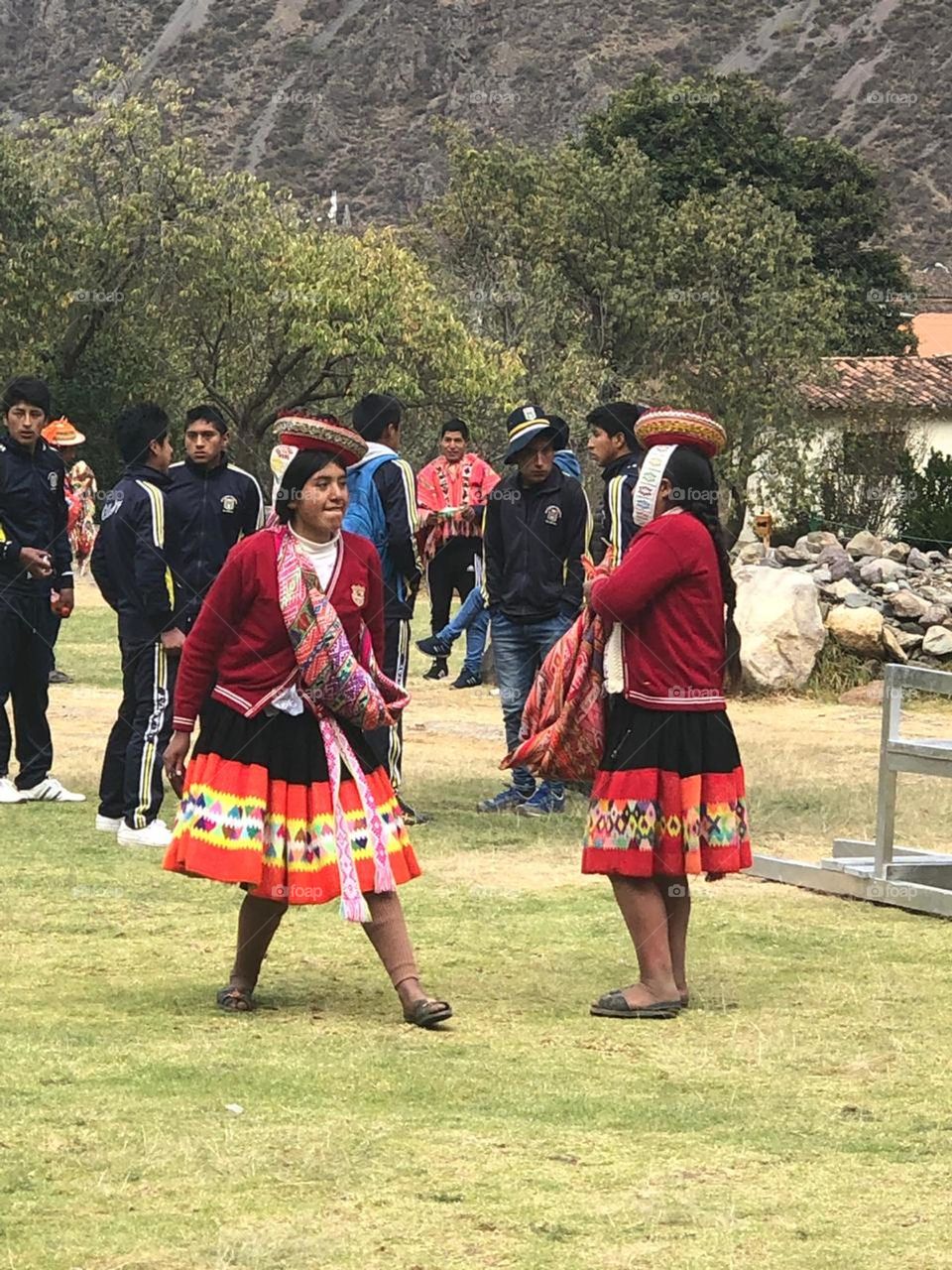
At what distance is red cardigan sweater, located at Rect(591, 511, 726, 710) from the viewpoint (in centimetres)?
728

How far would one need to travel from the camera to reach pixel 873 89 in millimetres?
91938

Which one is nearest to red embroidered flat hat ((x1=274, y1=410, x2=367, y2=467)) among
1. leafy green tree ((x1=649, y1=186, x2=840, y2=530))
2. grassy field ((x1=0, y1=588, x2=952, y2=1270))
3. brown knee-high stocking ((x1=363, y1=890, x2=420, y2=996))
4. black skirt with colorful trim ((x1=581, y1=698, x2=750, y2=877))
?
black skirt with colorful trim ((x1=581, y1=698, x2=750, y2=877))

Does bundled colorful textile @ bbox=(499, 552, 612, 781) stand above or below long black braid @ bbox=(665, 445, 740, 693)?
below

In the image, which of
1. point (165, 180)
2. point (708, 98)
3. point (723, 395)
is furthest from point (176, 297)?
point (708, 98)

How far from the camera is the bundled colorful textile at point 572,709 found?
7.50 metres

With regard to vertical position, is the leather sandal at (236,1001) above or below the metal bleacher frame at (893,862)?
below

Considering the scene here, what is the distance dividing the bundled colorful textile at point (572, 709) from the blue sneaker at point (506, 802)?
463 centimetres

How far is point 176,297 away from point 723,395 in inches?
511

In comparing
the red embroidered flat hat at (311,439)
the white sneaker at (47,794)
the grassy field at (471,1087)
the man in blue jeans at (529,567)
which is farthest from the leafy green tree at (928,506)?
the red embroidered flat hat at (311,439)

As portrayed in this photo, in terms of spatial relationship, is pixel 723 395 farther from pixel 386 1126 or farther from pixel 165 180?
pixel 386 1126

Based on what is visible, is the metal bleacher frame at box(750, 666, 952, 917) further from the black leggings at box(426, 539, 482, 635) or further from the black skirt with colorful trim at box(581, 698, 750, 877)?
the black leggings at box(426, 539, 482, 635)

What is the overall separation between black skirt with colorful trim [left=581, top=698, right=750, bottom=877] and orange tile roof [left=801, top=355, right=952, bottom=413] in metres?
40.2

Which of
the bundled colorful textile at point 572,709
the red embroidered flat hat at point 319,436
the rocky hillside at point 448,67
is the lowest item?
the bundled colorful textile at point 572,709

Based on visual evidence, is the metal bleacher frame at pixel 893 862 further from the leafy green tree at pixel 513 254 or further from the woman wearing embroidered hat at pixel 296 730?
the leafy green tree at pixel 513 254
